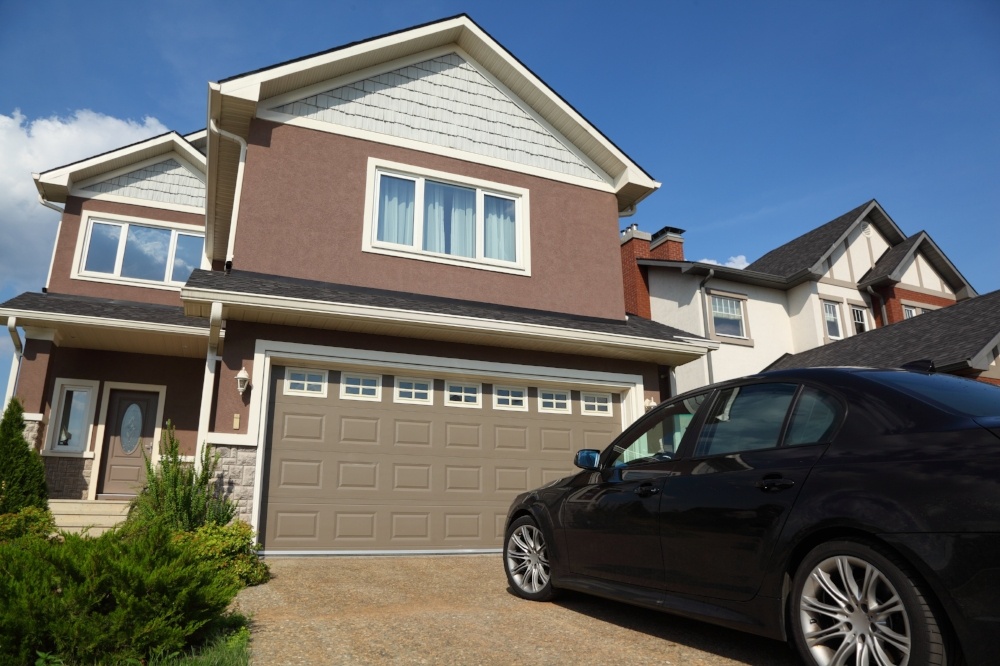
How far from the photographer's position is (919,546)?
270 centimetres

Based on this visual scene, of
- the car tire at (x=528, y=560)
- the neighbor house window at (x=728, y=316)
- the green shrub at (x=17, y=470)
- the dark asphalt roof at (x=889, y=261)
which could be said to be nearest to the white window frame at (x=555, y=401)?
the car tire at (x=528, y=560)

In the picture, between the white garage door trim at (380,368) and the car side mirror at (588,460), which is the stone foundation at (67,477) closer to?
the white garage door trim at (380,368)

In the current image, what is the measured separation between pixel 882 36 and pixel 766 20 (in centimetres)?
211

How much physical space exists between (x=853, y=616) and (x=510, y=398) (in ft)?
23.3

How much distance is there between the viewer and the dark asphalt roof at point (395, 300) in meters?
8.38

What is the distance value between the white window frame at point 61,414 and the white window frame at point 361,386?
6.87m

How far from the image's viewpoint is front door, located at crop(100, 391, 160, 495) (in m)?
12.8

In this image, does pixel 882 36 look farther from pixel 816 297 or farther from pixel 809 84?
pixel 816 297

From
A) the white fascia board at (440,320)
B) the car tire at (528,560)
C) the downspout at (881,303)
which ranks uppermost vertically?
the downspout at (881,303)

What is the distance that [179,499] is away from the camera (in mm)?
7129

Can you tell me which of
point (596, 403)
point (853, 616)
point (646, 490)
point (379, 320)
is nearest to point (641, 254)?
point (596, 403)

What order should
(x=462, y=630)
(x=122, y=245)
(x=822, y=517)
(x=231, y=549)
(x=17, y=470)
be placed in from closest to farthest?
1. (x=822, y=517)
2. (x=462, y=630)
3. (x=231, y=549)
4. (x=17, y=470)
5. (x=122, y=245)

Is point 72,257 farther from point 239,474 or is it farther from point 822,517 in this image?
point 822,517

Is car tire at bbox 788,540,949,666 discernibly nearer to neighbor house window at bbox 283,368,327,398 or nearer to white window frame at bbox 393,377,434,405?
white window frame at bbox 393,377,434,405
